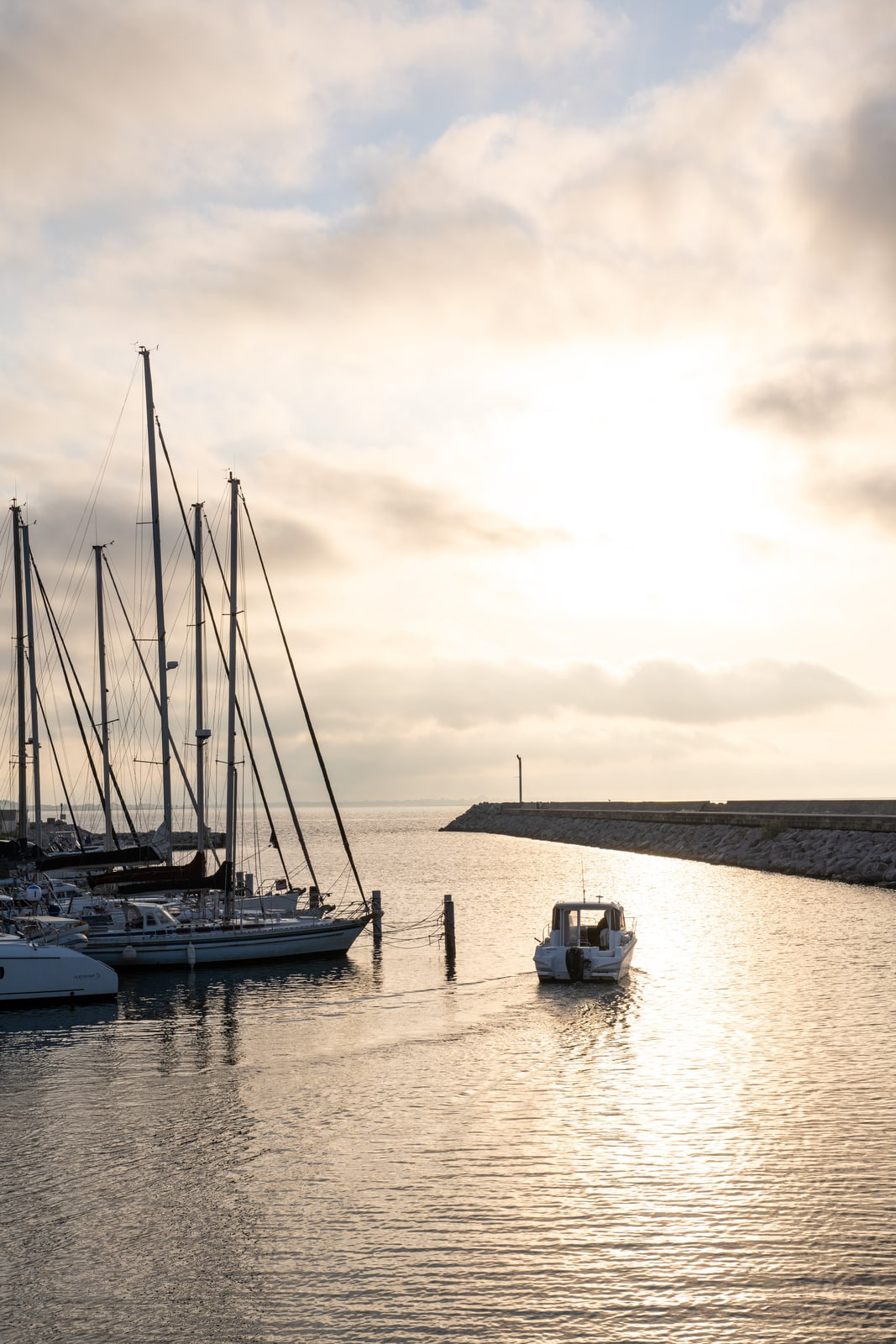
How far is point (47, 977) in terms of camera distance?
35.0m

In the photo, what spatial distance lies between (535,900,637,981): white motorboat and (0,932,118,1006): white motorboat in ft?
46.8

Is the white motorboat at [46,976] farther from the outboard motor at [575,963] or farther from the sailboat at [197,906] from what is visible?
the outboard motor at [575,963]

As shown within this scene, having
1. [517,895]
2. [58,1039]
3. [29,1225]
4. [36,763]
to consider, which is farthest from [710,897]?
[29,1225]

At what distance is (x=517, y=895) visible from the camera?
7350 centimetres

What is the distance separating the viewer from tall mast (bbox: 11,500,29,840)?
2311 inches

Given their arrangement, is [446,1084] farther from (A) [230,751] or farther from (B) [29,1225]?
(A) [230,751]

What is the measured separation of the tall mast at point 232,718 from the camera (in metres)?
43.7

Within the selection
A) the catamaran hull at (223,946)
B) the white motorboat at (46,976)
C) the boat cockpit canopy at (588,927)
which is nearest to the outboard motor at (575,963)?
the boat cockpit canopy at (588,927)

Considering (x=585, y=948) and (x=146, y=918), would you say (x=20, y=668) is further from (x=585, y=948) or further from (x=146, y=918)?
(x=585, y=948)

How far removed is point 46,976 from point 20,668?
28.5 metres

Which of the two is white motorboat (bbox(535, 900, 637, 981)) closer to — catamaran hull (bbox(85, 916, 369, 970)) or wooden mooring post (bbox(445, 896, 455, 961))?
wooden mooring post (bbox(445, 896, 455, 961))

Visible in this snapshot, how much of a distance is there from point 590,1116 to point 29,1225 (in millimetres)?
10405

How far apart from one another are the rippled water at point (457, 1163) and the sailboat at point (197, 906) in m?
3.61

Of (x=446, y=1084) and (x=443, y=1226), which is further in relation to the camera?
(x=446, y=1084)
